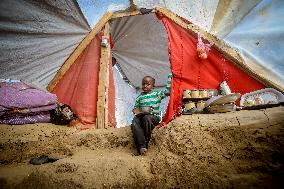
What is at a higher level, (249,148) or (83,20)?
(83,20)

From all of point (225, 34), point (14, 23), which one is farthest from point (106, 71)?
point (225, 34)

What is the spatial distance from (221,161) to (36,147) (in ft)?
8.40

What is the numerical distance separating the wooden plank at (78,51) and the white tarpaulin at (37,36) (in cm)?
12

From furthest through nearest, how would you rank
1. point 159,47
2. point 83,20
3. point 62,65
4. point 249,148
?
point 159,47 → point 62,65 → point 83,20 → point 249,148

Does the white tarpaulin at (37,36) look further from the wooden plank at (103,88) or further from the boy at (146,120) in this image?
the boy at (146,120)

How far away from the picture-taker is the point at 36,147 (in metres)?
3.59

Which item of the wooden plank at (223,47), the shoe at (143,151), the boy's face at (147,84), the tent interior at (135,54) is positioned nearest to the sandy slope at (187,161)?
the shoe at (143,151)

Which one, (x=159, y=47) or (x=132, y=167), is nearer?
(x=132, y=167)

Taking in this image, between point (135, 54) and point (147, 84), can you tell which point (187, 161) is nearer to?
point (147, 84)

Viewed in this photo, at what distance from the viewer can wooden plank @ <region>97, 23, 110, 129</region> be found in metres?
4.87

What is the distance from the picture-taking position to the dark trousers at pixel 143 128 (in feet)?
11.4

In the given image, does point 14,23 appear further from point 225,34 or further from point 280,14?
point 280,14

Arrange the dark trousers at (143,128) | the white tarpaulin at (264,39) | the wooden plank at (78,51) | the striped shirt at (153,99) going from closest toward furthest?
the dark trousers at (143,128) → the white tarpaulin at (264,39) → the striped shirt at (153,99) → the wooden plank at (78,51)

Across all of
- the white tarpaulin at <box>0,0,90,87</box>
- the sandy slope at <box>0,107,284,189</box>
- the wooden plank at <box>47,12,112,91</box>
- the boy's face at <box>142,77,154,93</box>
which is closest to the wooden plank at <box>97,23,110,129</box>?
the wooden plank at <box>47,12,112,91</box>
